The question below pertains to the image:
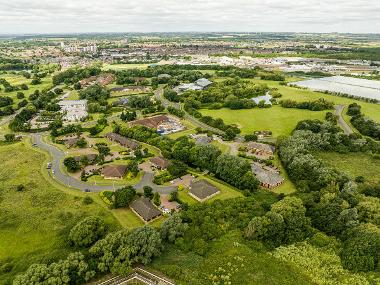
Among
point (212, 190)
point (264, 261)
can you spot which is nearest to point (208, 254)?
point (264, 261)

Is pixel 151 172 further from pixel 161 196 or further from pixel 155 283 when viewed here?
pixel 155 283

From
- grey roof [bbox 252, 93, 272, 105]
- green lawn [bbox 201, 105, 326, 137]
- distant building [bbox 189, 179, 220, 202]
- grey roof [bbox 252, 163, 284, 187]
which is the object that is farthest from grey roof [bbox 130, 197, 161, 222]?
grey roof [bbox 252, 93, 272, 105]

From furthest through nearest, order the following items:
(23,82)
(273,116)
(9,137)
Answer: (23,82)
(273,116)
(9,137)

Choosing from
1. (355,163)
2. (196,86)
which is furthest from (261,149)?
(196,86)

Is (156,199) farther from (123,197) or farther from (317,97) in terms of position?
(317,97)

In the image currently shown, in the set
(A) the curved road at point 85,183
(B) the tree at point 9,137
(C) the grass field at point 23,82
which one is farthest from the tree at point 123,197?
(C) the grass field at point 23,82

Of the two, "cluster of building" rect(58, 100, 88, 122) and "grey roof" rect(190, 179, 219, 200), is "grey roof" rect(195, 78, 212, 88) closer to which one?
"cluster of building" rect(58, 100, 88, 122)

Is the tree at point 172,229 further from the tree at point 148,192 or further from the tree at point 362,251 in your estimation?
the tree at point 362,251
